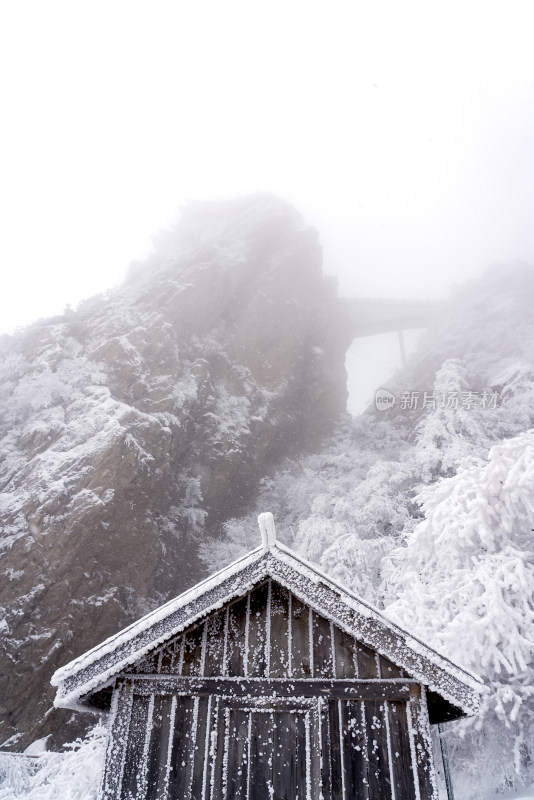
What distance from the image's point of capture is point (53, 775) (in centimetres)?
905

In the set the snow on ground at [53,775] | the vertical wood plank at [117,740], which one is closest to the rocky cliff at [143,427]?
the snow on ground at [53,775]

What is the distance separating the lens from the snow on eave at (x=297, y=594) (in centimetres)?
375

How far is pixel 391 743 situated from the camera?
377 cm

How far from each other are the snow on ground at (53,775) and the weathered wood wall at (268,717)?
5187 mm

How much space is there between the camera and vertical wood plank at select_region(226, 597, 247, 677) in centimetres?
407

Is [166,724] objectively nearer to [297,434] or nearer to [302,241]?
[297,434]

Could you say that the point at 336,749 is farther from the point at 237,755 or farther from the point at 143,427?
the point at 143,427

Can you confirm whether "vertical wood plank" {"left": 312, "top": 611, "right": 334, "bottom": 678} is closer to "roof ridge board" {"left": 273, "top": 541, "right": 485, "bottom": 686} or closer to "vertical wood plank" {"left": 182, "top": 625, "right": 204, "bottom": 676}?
"roof ridge board" {"left": 273, "top": 541, "right": 485, "bottom": 686}

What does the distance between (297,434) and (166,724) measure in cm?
2660

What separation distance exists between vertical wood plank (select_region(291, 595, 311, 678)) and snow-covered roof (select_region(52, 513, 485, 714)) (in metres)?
0.21

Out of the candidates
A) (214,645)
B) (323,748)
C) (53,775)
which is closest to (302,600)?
(214,645)

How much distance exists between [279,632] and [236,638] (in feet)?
1.33

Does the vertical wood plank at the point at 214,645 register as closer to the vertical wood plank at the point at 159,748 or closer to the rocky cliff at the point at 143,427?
the vertical wood plank at the point at 159,748

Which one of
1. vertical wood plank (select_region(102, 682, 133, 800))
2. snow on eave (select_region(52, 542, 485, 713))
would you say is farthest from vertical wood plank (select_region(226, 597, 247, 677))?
vertical wood plank (select_region(102, 682, 133, 800))
